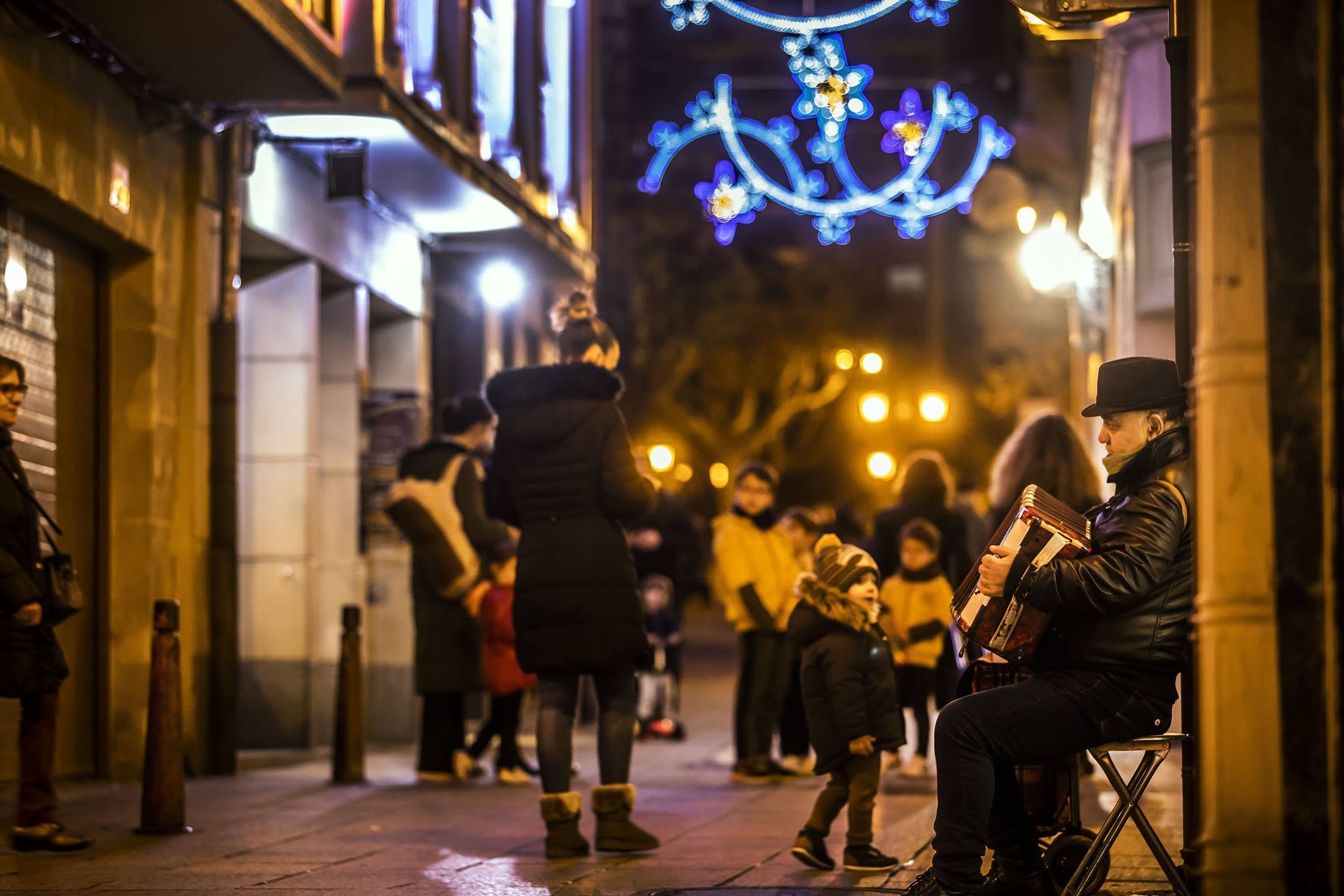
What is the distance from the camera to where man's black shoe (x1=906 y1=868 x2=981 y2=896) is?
5.61 m

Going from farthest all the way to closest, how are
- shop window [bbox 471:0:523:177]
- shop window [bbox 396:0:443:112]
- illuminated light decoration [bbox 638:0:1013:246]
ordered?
shop window [bbox 471:0:523:177]
illuminated light decoration [bbox 638:0:1013:246]
shop window [bbox 396:0:443:112]

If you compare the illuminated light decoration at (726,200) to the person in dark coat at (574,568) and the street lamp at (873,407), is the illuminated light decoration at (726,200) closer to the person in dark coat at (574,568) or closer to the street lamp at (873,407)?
the person in dark coat at (574,568)

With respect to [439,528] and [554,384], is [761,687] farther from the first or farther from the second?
[554,384]

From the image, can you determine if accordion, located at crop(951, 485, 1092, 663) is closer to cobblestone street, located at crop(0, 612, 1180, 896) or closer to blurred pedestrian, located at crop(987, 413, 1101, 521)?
cobblestone street, located at crop(0, 612, 1180, 896)

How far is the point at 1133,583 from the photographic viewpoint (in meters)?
5.42

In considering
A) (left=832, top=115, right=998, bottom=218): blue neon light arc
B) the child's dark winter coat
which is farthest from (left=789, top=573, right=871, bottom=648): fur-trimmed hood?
(left=832, top=115, right=998, bottom=218): blue neon light arc

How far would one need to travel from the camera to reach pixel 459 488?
1116 cm

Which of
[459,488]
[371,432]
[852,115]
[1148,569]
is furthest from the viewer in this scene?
[371,432]

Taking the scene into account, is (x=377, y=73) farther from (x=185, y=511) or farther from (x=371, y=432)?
(x=371, y=432)

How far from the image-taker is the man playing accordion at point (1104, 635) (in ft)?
17.9

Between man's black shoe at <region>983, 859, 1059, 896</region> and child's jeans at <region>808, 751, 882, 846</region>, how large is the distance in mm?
1021

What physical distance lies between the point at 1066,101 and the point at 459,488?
49.3ft

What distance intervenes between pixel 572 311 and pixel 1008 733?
10.5 feet

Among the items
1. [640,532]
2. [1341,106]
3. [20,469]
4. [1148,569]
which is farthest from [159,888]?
[640,532]
